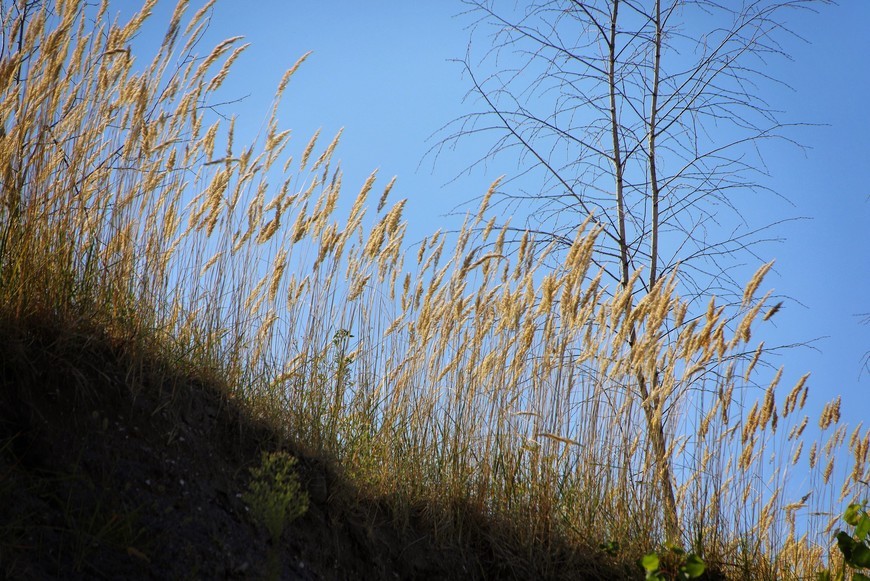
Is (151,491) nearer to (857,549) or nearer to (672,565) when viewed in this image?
(672,565)

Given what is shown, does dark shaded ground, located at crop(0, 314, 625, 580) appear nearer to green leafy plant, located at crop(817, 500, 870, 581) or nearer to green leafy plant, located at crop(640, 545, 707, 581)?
green leafy plant, located at crop(640, 545, 707, 581)

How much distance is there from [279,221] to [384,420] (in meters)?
1.01

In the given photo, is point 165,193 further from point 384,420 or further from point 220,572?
point 220,572

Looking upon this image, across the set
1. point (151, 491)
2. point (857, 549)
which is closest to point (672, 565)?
point (857, 549)

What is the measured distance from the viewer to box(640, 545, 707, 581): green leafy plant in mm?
2793

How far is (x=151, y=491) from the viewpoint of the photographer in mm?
2285

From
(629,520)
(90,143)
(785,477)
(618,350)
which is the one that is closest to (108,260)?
(90,143)

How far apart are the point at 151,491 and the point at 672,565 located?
2186mm

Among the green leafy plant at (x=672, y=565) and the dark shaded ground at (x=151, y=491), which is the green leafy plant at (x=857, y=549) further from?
the dark shaded ground at (x=151, y=491)

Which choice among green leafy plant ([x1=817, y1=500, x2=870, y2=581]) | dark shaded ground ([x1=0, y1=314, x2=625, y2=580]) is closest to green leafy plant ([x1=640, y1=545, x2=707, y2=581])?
dark shaded ground ([x1=0, y1=314, x2=625, y2=580])

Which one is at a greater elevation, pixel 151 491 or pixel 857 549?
pixel 857 549

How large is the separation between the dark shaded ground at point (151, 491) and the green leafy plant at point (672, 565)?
342 millimetres

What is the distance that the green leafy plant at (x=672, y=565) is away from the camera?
110 inches

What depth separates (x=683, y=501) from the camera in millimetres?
3271
